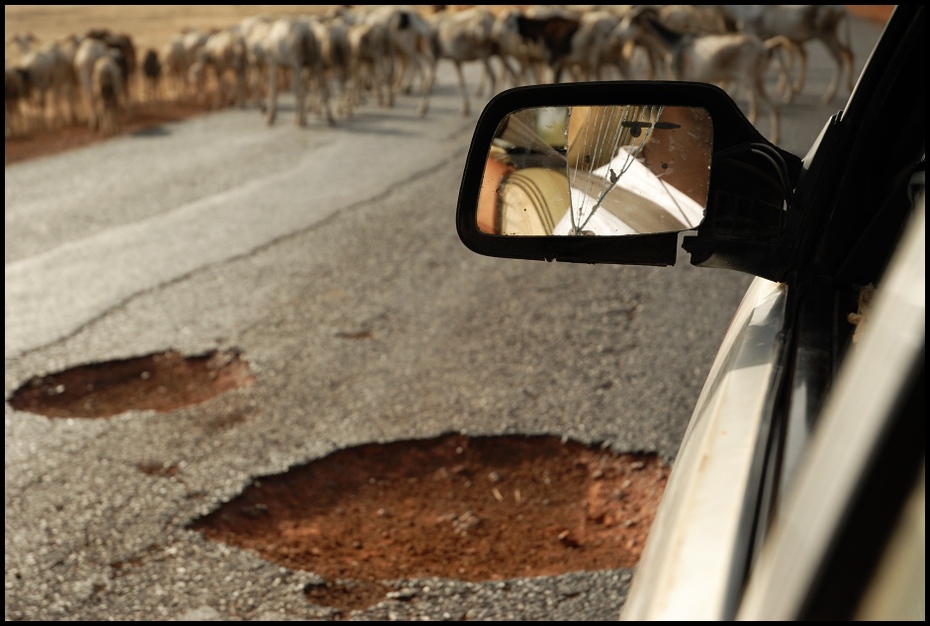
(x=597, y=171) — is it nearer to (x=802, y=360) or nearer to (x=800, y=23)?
(x=802, y=360)

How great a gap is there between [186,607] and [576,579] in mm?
1268

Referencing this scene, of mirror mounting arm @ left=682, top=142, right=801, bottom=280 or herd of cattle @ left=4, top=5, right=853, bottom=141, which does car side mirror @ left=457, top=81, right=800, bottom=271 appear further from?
herd of cattle @ left=4, top=5, right=853, bottom=141

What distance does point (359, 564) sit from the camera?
10.9 feet

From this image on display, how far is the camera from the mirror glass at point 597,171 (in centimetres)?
157

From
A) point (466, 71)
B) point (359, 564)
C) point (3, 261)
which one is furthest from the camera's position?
point (466, 71)

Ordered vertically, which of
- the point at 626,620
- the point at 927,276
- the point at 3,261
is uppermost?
the point at 927,276

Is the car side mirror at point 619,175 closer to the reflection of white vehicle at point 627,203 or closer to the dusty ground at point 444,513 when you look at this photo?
the reflection of white vehicle at point 627,203

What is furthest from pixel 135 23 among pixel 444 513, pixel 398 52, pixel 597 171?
pixel 597 171

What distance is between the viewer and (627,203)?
1637mm

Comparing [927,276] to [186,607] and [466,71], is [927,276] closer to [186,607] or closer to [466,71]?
[186,607]

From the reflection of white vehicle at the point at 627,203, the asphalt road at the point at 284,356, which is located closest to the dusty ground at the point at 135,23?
the asphalt road at the point at 284,356

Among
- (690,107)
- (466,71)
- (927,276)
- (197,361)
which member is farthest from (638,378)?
(466,71)

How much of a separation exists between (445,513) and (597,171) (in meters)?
2.24

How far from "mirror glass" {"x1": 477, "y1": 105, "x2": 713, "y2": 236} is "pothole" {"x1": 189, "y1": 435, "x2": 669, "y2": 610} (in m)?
1.80
